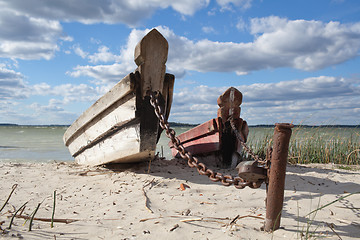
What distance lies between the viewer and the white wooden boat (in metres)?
3.68

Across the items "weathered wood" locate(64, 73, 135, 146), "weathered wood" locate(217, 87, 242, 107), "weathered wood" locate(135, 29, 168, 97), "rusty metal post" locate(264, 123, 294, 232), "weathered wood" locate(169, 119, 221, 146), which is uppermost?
"weathered wood" locate(135, 29, 168, 97)

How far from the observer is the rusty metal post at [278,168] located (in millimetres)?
1934

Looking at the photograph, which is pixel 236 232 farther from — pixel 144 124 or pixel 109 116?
pixel 109 116

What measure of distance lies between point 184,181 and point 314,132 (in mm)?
5692

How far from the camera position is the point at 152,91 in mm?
3705

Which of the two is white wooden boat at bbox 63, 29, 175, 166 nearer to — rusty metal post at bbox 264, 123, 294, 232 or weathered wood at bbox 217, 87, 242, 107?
weathered wood at bbox 217, 87, 242, 107

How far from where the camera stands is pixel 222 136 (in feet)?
17.3

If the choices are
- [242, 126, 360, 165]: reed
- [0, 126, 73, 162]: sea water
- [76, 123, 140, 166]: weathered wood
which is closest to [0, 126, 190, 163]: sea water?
[0, 126, 73, 162]: sea water

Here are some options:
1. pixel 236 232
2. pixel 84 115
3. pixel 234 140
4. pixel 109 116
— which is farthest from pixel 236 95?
pixel 236 232

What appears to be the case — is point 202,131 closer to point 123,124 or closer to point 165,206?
point 123,124

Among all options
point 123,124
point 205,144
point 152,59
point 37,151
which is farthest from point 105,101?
point 37,151

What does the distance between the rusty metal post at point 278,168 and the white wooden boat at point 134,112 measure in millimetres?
2199

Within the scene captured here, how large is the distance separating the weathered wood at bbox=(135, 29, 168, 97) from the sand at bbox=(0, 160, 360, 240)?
4.48ft

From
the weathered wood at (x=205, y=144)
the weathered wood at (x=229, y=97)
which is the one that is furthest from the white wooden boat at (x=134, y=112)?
the weathered wood at (x=205, y=144)
